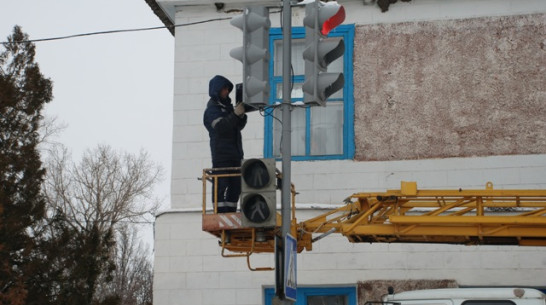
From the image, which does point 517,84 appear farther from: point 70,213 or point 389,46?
point 70,213

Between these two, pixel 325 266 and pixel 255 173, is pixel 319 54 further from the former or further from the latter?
pixel 325 266

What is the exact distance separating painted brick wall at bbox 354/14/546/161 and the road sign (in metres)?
6.51

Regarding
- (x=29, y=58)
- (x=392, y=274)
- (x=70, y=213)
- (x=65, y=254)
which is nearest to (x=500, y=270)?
(x=392, y=274)

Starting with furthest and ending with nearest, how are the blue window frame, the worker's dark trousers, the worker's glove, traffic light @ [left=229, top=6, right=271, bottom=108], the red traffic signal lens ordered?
the blue window frame
the worker's dark trousers
the worker's glove
the red traffic signal lens
traffic light @ [left=229, top=6, right=271, bottom=108]

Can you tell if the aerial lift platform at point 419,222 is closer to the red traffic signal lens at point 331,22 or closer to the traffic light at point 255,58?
the traffic light at point 255,58

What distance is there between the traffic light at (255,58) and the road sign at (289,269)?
1.77 meters

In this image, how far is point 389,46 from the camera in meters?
19.1

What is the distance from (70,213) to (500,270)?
118 feet

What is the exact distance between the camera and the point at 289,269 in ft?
40.0

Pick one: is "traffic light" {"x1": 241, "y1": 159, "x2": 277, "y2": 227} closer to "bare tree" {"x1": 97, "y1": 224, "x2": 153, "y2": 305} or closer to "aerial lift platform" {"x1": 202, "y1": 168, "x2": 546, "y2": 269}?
"aerial lift platform" {"x1": 202, "y1": 168, "x2": 546, "y2": 269}

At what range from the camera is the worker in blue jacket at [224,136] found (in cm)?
1460

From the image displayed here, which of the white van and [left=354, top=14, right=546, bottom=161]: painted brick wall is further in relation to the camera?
[left=354, top=14, right=546, bottom=161]: painted brick wall

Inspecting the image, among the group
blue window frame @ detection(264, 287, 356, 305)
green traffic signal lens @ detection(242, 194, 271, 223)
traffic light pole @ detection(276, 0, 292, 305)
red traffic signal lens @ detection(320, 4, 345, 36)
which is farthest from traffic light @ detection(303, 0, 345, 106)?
blue window frame @ detection(264, 287, 356, 305)

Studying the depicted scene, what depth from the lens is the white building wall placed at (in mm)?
17891
